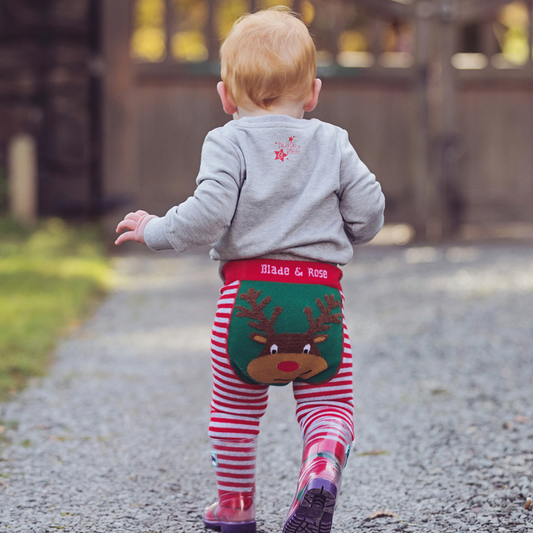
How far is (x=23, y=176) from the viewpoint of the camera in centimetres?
674

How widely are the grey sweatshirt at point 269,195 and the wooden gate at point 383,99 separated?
4.98 metres

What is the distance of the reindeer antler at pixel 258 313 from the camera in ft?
5.31

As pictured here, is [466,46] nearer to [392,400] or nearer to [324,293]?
[392,400]

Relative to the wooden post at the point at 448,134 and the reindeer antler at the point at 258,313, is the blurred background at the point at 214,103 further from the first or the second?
the reindeer antler at the point at 258,313

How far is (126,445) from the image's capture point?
7.68 ft

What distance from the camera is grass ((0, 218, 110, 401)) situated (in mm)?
3196

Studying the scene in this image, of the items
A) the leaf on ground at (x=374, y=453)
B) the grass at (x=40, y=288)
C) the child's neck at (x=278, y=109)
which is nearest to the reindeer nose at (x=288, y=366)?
the child's neck at (x=278, y=109)

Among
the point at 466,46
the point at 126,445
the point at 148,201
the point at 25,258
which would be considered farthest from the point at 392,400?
the point at 466,46

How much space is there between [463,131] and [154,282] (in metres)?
3.13

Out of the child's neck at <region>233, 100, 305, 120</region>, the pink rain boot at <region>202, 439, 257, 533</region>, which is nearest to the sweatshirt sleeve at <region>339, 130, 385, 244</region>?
the child's neck at <region>233, 100, 305, 120</region>

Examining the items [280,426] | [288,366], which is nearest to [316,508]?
[288,366]

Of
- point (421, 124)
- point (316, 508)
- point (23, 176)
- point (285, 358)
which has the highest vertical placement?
point (285, 358)

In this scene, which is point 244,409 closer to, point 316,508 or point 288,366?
point 288,366

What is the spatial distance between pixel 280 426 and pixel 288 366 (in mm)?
930
